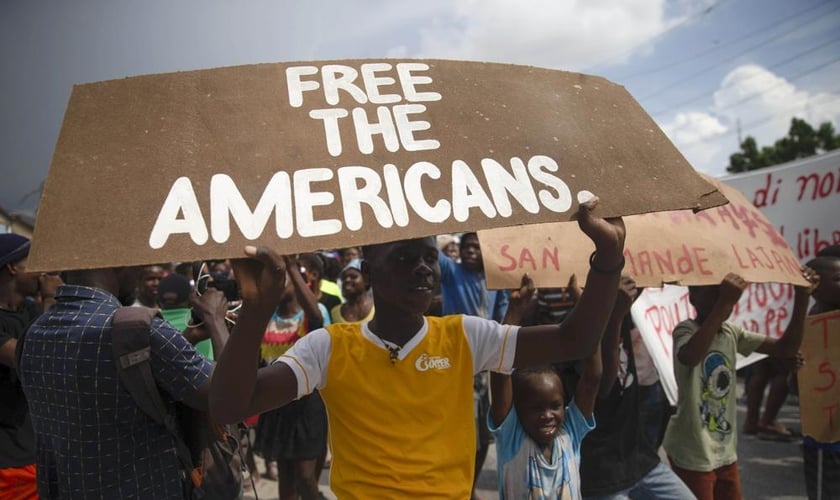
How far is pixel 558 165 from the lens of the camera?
1764 millimetres

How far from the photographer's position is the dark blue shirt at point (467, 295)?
4.96m

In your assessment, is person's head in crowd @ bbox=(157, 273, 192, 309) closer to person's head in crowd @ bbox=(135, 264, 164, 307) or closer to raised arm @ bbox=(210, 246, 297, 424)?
person's head in crowd @ bbox=(135, 264, 164, 307)

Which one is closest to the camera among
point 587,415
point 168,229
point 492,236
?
point 168,229

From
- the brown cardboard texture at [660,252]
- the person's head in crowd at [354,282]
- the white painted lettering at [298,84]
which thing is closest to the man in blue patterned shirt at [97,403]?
the white painted lettering at [298,84]

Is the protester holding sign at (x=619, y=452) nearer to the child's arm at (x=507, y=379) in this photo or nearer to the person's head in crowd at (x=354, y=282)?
the child's arm at (x=507, y=379)

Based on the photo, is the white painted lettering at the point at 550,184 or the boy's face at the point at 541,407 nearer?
the white painted lettering at the point at 550,184

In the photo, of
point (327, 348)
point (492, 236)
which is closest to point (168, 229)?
point (327, 348)

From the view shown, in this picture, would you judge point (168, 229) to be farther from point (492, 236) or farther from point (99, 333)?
point (492, 236)

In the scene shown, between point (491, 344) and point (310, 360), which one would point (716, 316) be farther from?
point (310, 360)

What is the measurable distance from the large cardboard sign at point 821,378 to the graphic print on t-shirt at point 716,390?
590 mm

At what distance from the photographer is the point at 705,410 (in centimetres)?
332

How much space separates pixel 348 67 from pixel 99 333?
3.81 ft

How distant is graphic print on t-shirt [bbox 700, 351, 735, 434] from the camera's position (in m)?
3.31

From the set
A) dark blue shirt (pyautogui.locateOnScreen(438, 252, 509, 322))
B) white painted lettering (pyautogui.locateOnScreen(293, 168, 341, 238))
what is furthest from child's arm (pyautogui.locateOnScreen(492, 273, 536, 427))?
dark blue shirt (pyautogui.locateOnScreen(438, 252, 509, 322))
